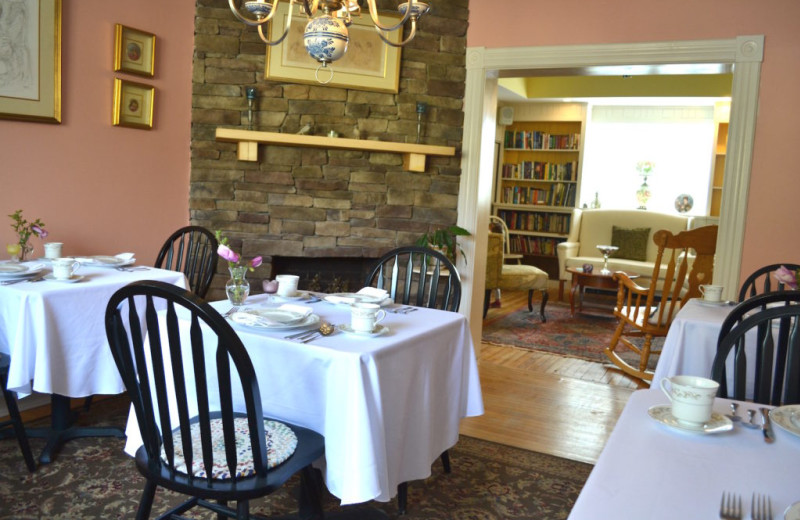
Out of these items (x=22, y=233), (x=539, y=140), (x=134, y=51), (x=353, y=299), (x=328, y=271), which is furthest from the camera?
(x=539, y=140)

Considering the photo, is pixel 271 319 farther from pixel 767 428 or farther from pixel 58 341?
pixel 767 428

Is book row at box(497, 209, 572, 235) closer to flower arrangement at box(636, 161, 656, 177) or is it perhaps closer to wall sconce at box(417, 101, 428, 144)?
flower arrangement at box(636, 161, 656, 177)

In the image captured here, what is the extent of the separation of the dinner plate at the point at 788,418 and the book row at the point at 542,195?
7.02 meters

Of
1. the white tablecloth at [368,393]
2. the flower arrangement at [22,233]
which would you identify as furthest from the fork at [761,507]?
the flower arrangement at [22,233]

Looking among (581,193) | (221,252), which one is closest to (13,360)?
(221,252)

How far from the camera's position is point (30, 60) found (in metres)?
3.13

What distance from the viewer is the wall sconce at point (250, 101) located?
3.94 metres

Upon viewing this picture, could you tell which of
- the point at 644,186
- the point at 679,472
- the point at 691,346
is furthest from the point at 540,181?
the point at 679,472

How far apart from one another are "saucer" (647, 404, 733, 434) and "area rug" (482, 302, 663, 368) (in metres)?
3.52

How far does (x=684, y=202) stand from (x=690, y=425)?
284 inches

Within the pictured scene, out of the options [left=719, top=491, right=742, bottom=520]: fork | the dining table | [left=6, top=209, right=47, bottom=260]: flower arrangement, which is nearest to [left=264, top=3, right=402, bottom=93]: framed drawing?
[left=6, top=209, right=47, bottom=260]: flower arrangement

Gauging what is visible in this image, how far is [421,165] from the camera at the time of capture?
4.07 metres

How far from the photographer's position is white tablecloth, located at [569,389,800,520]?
0.88m

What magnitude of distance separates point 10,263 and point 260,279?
1.62m
